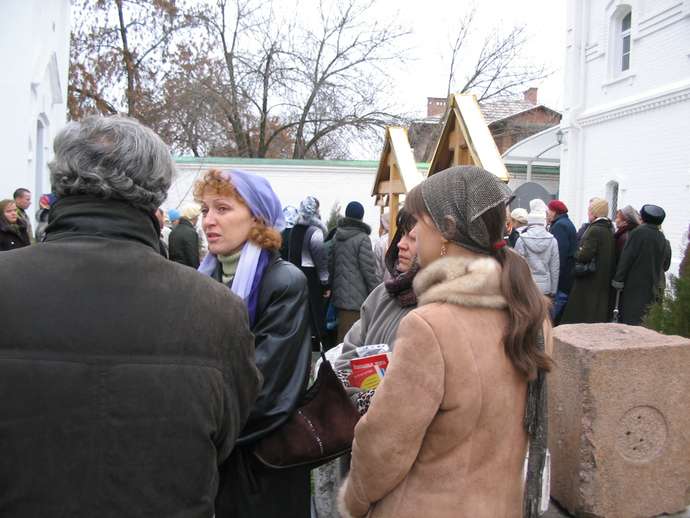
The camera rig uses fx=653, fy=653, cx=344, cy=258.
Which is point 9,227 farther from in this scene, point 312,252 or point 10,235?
point 312,252

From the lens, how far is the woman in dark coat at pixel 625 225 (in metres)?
7.48

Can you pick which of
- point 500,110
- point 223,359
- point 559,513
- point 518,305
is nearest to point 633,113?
point 559,513

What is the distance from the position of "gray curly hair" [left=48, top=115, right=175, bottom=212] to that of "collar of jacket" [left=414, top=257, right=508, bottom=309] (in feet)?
2.63

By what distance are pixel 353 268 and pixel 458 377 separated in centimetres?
503

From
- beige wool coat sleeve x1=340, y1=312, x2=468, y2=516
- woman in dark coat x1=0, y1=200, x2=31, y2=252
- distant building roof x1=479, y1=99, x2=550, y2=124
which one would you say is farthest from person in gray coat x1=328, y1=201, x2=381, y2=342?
distant building roof x1=479, y1=99, x2=550, y2=124

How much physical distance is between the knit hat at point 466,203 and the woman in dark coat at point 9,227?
23.8ft

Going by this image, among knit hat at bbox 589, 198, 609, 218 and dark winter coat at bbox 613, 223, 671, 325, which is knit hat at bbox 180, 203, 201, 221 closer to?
knit hat at bbox 589, 198, 609, 218

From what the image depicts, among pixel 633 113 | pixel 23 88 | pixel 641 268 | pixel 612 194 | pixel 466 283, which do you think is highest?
pixel 633 113

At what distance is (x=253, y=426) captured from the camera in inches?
88.6

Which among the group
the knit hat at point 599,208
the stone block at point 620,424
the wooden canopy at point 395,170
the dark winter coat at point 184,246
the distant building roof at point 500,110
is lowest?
the stone block at point 620,424

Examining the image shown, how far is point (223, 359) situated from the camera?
1.58 meters

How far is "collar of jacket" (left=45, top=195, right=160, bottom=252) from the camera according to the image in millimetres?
1501

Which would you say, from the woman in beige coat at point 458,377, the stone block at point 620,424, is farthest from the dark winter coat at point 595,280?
the woman in beige coat at point 458,377

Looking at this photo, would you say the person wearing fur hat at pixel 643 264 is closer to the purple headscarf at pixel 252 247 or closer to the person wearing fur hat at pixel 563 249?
the person wearing fur hat at pixel 563 249
